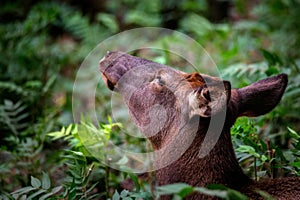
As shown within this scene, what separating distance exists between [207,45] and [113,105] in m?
2.60

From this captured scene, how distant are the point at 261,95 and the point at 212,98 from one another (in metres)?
0.74

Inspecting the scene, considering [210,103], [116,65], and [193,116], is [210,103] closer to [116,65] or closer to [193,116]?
[193,116]

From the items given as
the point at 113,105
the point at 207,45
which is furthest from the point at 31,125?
the point at 207,45

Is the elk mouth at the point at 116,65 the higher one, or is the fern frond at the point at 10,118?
the elk mouth at the point at 116,65

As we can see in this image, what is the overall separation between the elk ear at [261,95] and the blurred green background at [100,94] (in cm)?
16

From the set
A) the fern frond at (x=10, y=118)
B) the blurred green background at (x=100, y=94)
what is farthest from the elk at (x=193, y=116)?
the fern frond at (x=10, y=118)

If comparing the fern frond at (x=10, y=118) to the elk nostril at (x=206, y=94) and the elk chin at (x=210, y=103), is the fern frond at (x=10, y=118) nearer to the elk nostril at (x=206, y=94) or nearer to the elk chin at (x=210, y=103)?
the elk chin at (x=210, y=103)

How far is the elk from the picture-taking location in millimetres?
3617

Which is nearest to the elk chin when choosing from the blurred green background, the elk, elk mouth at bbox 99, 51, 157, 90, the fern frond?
the elk

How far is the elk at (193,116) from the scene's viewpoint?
362 centimetres

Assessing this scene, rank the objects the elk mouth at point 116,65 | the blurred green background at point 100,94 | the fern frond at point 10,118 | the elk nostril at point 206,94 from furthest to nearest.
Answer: the fern frond at point 10,118
the elk mouth at point 116,65
the blurred green background at point 100,94
the elk nostril at point 206,94

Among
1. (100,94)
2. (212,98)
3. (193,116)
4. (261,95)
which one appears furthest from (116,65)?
(100,94)

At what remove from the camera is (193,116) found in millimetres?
3689

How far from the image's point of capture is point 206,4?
11.2 m
